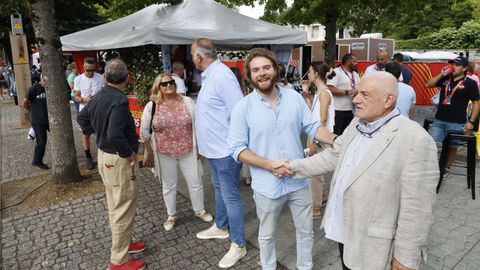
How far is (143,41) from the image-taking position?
6.75 metres

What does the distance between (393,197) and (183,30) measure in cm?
607

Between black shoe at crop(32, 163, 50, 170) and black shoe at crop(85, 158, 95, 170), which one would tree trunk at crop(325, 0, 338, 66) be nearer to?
black shoe at crop(85, 158, 95, 170)

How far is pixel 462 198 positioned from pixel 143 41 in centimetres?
597

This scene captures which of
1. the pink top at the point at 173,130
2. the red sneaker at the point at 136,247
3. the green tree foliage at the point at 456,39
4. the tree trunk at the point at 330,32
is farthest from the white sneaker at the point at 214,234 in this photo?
the green tree foliage at the point at 456,39

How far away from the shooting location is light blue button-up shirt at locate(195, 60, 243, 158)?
302 centimetres

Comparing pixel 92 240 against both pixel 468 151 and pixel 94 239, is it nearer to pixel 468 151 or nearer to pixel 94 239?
pixel 94 239

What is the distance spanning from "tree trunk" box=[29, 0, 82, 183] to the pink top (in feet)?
7.06

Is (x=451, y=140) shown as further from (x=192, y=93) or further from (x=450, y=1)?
(x=450, y=1)

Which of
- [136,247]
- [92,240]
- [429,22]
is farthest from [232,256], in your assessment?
[429,22]

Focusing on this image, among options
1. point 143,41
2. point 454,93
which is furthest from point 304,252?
point 143,41

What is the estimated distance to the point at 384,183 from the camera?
1687mm

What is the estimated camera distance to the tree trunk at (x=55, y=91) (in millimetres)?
4699

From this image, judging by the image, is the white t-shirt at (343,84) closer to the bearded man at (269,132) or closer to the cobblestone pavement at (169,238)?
the cobblestone pavement at (169,238)

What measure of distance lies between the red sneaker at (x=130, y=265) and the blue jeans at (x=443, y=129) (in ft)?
15.2
